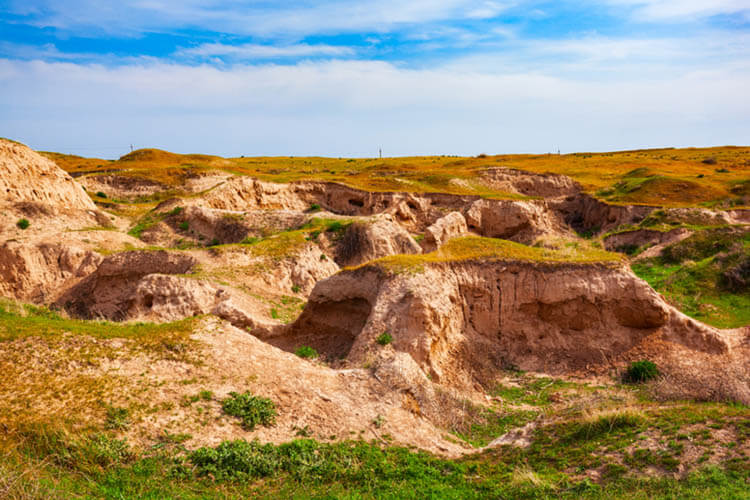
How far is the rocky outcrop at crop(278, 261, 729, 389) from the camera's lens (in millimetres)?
18891

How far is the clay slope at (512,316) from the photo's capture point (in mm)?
18781

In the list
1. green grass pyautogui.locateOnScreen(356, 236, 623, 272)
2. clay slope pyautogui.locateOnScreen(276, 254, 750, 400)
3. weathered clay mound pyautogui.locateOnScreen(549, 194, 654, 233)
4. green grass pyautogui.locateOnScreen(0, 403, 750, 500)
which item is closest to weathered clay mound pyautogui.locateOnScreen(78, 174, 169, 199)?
clay slope pyautogui.locateOnScreen(276, 254, 750, 400)

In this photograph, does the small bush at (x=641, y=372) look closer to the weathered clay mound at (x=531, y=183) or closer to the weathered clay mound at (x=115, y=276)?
the weathered clay mound at (x=115, y=276)

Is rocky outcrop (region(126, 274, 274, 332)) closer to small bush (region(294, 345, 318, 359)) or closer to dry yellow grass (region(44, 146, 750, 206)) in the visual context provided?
small bush (region(294, 345, 318, 359))

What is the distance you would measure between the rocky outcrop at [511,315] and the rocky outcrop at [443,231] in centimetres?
1585

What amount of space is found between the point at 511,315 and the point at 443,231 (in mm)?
18127

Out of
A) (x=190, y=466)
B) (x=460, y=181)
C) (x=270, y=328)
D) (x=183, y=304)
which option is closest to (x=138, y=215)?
(x=183, y=304)

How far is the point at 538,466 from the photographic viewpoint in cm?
993

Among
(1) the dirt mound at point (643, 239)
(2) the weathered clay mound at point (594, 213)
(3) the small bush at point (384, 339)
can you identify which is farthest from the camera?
(2) the weathered clay mound at point (594, 213)

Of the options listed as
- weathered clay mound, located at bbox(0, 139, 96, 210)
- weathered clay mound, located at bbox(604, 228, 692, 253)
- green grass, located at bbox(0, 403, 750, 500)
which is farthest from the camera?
weathered clay mound, located at bbox(604, 228, 692, 253)

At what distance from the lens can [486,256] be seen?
69.5 ft

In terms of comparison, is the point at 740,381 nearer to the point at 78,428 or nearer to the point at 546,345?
the point at 546,345

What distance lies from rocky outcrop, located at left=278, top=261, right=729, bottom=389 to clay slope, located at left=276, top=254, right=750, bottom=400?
0.04m

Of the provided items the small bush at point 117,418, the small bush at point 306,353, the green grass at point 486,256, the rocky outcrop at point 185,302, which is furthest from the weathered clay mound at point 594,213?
the small bush at point 117,418
